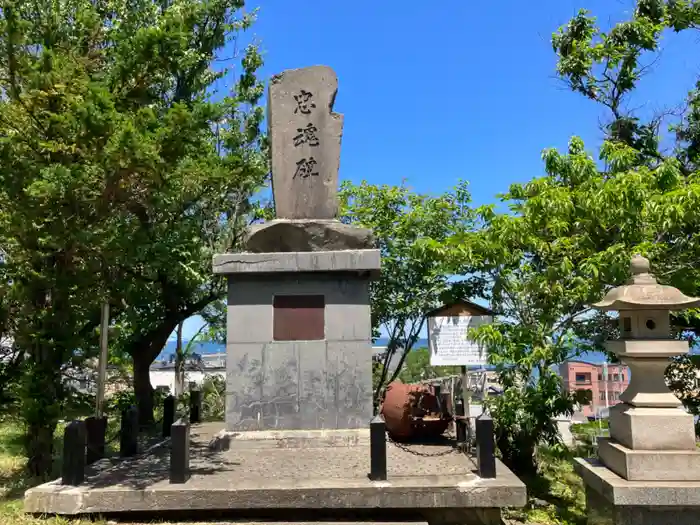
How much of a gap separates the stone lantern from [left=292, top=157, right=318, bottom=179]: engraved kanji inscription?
4.62m

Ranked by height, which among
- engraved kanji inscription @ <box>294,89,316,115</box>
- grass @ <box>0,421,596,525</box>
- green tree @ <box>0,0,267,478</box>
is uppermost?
engraved kanji inscription @ <box>294,89,316,115</box>

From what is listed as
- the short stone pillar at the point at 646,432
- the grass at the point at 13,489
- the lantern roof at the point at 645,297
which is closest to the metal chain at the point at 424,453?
the short stone pillar at the point at 646,432

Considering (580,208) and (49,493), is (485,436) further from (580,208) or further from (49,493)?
(49,493)

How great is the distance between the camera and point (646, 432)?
5281 mm

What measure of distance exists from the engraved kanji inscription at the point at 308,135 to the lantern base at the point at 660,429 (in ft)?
18.4

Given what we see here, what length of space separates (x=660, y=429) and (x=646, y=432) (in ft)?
0.43

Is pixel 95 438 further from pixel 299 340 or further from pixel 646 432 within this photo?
pixel 646 432

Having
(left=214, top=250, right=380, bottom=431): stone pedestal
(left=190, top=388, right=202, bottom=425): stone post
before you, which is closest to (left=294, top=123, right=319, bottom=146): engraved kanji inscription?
(left=214, top=250, right=380, bottom=431): stone pedestal

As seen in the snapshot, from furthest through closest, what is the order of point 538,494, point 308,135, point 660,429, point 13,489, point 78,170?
1. point 308,135
2. point 538,494
3. point 13,489
4. point 78,170
5. point 660,429

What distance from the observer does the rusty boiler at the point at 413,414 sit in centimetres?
805

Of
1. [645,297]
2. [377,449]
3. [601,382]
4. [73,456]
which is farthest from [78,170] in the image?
[601,382]

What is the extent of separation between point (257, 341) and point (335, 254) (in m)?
1.64

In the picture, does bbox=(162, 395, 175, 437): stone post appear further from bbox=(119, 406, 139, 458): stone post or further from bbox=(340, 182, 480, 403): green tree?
bbox=(340, 182, 480, 403): green tree

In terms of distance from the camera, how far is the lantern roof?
546cm
